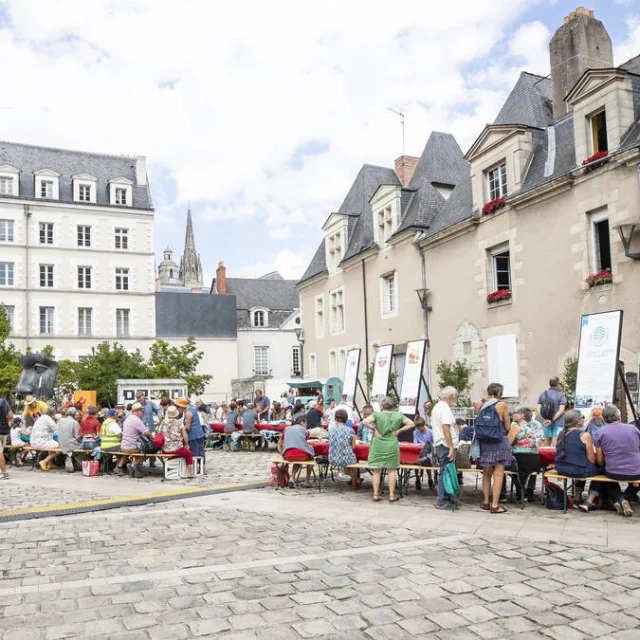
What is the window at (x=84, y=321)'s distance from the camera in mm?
41781

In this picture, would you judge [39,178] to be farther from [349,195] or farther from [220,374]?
[349,195]

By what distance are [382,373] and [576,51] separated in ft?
35.0

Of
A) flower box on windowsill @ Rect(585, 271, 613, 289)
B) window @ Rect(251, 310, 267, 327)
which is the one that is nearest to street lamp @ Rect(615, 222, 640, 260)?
flower box on windowsill @ Rect(585, 271, 613, 289)

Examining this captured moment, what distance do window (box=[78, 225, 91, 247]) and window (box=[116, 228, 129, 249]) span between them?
175 cm

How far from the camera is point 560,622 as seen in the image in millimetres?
4527

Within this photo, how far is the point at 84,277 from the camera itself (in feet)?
138

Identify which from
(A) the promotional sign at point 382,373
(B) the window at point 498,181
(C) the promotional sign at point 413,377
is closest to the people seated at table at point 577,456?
(C) the promotional sign at point 413,377

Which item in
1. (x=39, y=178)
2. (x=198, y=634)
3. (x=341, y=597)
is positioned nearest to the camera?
(x=198, y=634)

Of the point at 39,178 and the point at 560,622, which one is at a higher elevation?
the point at 39,178

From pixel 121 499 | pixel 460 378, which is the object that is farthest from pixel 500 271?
pixel 121 499

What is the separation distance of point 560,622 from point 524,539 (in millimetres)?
2435

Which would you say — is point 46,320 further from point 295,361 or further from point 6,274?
point 295,361

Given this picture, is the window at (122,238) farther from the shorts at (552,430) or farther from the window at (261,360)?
the shorts at (552,430)

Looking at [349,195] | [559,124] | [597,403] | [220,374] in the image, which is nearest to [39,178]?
[220,374]
